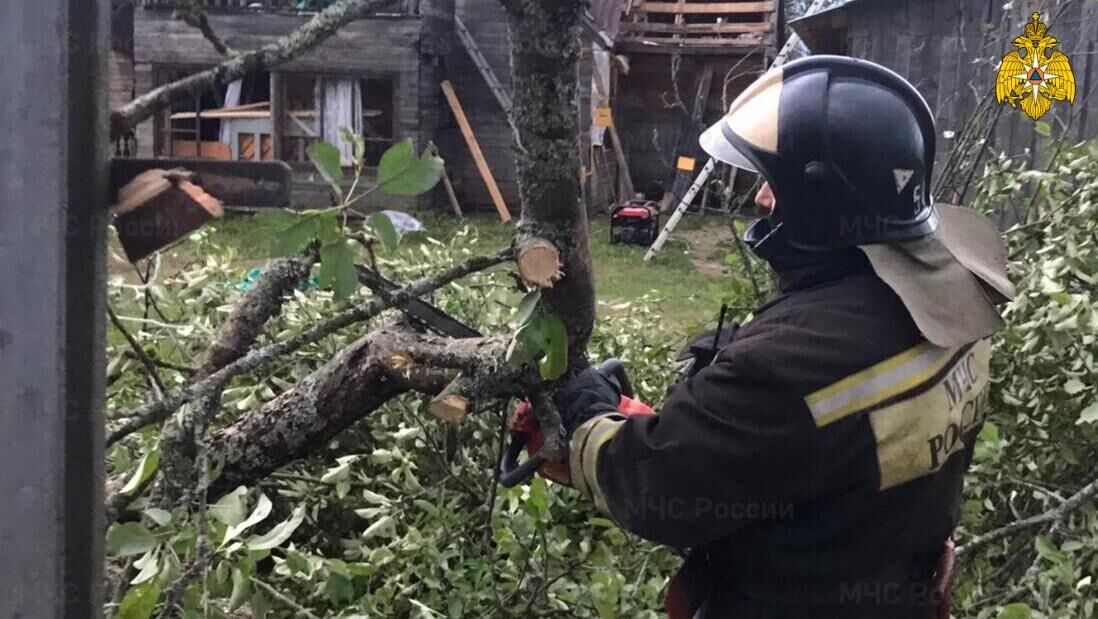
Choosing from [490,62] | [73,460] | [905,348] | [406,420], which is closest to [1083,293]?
[905,348]

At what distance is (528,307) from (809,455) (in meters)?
0.56

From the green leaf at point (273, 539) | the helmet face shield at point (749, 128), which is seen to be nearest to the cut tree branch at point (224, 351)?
the green leaf at point (273, 539)

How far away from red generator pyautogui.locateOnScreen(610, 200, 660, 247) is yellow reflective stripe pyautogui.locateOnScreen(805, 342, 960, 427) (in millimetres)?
12208

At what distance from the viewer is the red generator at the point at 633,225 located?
46.3 feet

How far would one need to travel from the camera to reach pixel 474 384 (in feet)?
6.84

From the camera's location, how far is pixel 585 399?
83.0 inches

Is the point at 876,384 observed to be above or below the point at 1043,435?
above

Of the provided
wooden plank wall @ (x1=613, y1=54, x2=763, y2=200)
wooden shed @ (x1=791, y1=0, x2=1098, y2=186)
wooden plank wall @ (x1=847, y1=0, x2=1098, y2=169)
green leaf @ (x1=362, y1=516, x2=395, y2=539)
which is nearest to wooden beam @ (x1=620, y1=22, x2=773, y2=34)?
wooden plank wall @ (x1=613, y1=54, x2=763, y2=200)

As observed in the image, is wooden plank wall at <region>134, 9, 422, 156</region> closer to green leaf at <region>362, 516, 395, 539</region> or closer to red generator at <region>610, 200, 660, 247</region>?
red generator at <region>610, 200, 660, 247</region>

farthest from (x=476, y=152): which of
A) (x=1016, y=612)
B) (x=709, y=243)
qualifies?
(x=1016, y=612)

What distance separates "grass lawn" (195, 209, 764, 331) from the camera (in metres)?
9.95

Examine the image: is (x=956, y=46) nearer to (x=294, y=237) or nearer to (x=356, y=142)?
(x=356, y=142)

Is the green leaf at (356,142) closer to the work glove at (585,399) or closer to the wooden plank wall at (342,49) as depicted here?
the work glove at (585,399)

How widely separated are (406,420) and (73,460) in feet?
5.93
